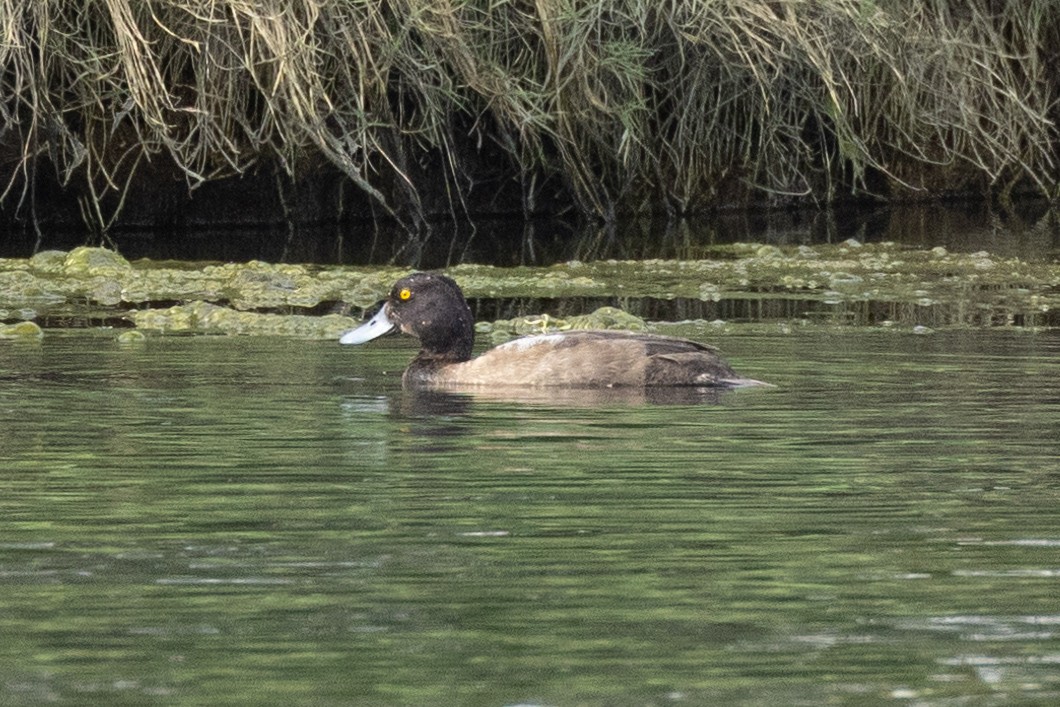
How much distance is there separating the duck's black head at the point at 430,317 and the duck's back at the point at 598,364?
27 cm

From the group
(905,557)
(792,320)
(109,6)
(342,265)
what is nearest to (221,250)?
(342,265)

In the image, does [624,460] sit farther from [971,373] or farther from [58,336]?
[58,336]

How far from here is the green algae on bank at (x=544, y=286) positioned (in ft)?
37.1

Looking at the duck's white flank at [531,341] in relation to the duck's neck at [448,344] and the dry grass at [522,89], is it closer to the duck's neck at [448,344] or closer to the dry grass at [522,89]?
the duck's neck at [448,344]

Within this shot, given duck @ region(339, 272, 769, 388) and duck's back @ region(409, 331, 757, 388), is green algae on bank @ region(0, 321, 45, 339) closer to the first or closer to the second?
duck @ region(339, 272, 769, 388)

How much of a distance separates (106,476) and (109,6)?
7.07m

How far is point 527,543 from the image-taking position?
214 inches

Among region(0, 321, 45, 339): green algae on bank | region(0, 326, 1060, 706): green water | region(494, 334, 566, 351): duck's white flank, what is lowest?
region(0, 326, 1060, 706): green water

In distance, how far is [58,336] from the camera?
10.5m

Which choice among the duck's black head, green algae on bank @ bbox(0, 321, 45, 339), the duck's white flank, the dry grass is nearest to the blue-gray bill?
the duck's black head

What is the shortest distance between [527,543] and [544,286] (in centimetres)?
777

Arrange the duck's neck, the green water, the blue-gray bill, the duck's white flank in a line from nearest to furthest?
1. the green water
2. the duck's white flank
3. the duck's neck
4. the blue-gray bill

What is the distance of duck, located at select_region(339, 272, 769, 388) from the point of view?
9000mm

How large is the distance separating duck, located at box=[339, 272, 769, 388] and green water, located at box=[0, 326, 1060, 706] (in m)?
0.37
